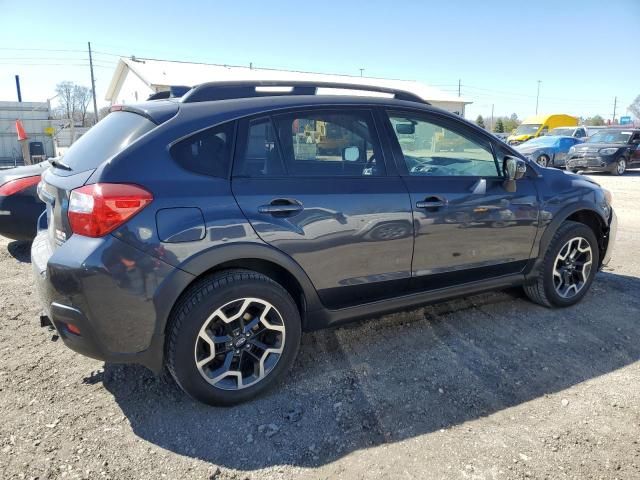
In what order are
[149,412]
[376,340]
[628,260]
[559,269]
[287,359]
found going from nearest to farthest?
[149,412]
[287,359]
[376,340]
[559,269]
[628,260]

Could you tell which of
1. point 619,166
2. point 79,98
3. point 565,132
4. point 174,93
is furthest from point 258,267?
point 79,98

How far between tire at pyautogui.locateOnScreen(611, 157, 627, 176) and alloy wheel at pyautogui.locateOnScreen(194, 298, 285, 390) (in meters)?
17.9

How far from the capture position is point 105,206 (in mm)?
2311

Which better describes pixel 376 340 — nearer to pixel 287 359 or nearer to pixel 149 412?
pixel 287 359

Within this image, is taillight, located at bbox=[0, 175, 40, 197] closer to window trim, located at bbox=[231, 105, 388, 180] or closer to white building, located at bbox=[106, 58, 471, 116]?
window trim, located at bbox=[231, 105, 388, 180]

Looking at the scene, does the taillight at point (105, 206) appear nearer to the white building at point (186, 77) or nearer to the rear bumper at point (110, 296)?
the rear bumper at point (110, 296)

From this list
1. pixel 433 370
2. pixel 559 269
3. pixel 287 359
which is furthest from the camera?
pixel 559 269

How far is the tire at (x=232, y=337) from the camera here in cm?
254

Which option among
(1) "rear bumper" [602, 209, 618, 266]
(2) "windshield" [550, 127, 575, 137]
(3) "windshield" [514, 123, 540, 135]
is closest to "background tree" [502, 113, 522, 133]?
(3) "windshield" [514, 123, 540, 135]

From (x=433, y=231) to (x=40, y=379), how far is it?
2.73 m

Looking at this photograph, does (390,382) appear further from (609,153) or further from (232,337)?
(609,153)

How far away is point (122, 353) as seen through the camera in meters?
2.49

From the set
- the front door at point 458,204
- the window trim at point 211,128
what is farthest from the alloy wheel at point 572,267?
the window trim at point 211,128

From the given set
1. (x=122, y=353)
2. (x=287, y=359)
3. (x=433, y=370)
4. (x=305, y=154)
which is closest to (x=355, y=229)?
(x=305, y=154)
